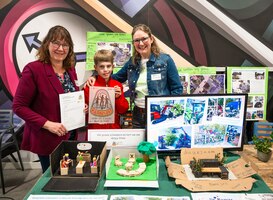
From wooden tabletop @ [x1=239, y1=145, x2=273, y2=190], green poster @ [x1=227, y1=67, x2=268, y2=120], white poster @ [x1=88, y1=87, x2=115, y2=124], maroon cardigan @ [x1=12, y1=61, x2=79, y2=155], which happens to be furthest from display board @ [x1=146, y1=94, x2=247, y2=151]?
green poster @ [x1=227, y1=67, x2=268, y2=120]

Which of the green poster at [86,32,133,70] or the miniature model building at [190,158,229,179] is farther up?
the green poster at [86,32,133,70]

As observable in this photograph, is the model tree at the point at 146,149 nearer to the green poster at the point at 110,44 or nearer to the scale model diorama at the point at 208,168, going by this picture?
the scale model diorama at the point at 208,168

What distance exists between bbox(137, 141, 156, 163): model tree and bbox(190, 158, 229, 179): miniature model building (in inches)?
9.5

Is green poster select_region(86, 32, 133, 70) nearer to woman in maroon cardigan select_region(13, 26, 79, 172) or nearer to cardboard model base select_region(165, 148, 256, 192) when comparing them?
woman in maroon cardigan select_region(13, 26, 79, 172)

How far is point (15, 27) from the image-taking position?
3613 millimetres

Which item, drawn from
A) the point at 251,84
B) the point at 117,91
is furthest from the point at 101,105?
the point at 251,84

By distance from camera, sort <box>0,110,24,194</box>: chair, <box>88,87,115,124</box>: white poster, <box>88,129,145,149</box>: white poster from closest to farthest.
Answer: <box>88,129,145,149</box>: white poster
<box>88,87,115,124</box>: white poster
<box>0,110,24,194</box>: chair

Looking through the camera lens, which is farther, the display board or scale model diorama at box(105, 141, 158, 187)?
the display board

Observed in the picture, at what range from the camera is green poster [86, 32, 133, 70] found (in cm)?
359

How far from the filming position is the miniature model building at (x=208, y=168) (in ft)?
4.91

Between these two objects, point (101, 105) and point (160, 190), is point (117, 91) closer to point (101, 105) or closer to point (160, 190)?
point (101, 105)

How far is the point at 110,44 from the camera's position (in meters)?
3.60

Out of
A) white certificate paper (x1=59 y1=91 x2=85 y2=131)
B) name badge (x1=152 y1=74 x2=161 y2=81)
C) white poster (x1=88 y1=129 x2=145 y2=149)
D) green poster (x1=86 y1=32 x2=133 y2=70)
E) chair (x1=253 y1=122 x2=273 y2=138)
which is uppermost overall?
green poster (x1=86 y1=32 x2=133 y2=70)

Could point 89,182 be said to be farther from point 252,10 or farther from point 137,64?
point 252,10
